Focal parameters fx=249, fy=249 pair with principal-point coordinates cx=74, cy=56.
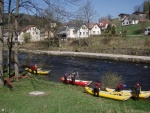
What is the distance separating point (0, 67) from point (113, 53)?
3392 centimetres

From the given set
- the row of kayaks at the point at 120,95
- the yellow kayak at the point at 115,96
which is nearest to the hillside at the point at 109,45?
the row of kayaks at the point at 120,95

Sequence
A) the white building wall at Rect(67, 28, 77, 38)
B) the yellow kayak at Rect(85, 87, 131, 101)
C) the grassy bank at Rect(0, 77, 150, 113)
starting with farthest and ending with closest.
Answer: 1. the white building wall at Rect(67, 28, 77, 38)
2. the yellow kayak at Rect(85, 87, 131, 101)
3. the grassy bank at Rect(0, 77, 150, 113)

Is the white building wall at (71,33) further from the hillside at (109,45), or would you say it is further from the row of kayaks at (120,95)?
the row of kayaks at (120,95)

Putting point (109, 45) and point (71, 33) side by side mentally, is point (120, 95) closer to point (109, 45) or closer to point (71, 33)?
point (109, 45)

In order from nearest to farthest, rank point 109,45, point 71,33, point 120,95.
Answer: point 120,95 < point 109,45 < point 71,33

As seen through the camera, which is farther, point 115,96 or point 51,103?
point 115,96

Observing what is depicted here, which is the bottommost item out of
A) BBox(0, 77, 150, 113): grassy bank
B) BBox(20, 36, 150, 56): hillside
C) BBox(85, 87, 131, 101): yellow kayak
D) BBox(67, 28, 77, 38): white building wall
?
BBox(85, 87, 131, 101): yellow kayak

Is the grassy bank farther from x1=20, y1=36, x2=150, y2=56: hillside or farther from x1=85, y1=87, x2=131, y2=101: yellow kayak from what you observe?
x1=20, y1=36, x2=150, y2=56: hillside

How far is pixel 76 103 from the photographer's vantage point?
1252cm

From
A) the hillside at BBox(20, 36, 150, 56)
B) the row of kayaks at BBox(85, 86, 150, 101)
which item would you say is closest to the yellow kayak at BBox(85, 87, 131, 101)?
the row of kayaks at BBox(85, 86, 150, 101)

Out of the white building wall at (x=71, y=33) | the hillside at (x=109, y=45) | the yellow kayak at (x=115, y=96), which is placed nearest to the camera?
the yellow kayak at (x=115, y=96)

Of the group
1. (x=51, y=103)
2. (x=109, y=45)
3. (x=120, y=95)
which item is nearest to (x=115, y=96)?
(x=120, y=95)

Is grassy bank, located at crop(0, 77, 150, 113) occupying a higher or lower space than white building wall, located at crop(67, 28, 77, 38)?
lower

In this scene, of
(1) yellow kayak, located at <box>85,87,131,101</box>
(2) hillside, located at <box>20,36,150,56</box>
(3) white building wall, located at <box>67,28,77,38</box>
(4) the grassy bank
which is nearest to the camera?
(4) the grassy bank
